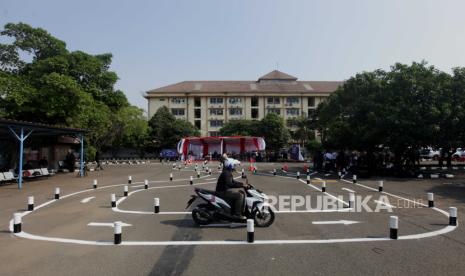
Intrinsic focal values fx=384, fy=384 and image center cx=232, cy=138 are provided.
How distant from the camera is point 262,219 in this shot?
9.00 m

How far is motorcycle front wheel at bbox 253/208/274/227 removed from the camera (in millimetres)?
8937

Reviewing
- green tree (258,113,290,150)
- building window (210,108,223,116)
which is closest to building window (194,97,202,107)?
building window (210,108,223,116)

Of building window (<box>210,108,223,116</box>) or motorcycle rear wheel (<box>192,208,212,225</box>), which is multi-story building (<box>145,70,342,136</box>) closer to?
building window (<box>210,108,223,116</box>)

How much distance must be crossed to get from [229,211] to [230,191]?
47 cm

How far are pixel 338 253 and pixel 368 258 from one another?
0.52 meters

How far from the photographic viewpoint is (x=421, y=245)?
711 centimetres

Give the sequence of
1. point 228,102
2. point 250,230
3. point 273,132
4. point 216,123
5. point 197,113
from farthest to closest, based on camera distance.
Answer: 1. point 197,113
2. point 216,123
3. point 228,102
4. point 273,132
5. point 250,230

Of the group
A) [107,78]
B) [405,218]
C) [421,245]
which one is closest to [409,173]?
[405,218]

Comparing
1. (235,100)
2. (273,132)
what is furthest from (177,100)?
(273,132)

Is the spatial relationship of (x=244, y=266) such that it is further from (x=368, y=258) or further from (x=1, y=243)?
(x=1, y=243)

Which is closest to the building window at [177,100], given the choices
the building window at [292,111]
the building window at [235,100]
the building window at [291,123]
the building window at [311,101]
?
the building window at [235,100]

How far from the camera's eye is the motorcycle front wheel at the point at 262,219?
29.3ft

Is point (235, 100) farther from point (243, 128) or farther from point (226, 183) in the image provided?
point (226, 183)

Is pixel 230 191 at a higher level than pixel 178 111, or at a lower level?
lower
